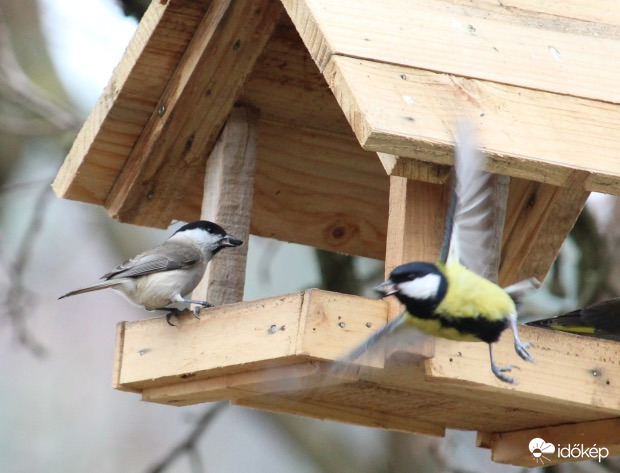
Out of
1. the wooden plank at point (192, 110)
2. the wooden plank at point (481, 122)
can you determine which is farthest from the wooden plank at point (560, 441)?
the wooden plank at point (192, 110)

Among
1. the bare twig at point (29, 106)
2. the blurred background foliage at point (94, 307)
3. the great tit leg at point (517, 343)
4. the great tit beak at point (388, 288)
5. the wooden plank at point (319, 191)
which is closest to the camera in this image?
the great tit beak at point (388, 288)

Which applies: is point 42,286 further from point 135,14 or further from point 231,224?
point 231,224

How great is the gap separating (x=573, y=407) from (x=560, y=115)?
2.58 ft

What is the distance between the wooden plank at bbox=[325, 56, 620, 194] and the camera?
2418mm

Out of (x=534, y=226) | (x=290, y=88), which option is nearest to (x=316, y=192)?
(x=290, y=88)

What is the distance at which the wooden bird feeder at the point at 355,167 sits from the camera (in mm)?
2584

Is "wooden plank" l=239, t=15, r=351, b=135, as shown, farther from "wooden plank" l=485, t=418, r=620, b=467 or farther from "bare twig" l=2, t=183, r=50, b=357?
Answer: "bare twig" l=2, t=183, r=50, b=357

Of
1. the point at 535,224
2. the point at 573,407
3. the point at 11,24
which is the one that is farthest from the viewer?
the point at 11,24

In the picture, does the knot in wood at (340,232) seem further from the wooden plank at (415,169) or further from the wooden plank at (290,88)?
the wooden plank at (415,169)

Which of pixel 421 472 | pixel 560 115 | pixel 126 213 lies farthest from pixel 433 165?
pixel 421 472

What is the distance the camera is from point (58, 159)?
5516mm

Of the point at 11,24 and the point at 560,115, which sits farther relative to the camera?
the point at 11,24

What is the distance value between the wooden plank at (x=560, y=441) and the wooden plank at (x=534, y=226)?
1.75 ft

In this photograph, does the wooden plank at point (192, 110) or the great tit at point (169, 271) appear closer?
the wooden plank at point (192, 110)
